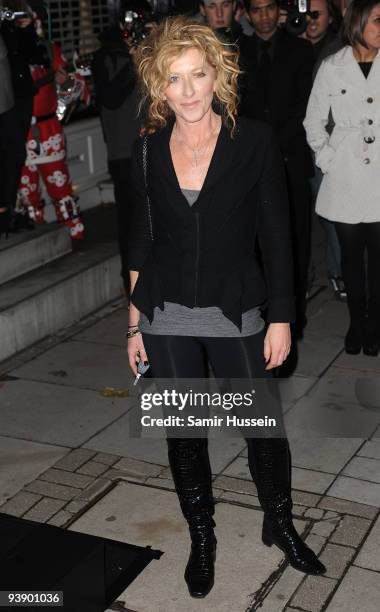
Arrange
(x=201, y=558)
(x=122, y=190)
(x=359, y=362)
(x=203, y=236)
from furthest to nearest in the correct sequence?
(x=122, y=190) → (x=359, y=362) → (x=201, y=558) → (x=203, y=236)

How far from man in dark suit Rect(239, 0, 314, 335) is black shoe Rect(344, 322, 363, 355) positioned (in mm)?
492

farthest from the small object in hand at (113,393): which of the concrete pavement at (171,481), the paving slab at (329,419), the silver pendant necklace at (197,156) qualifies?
the silver pendant necklace at (197,156)

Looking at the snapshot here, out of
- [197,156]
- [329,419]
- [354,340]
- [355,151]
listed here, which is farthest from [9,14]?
[197,156]

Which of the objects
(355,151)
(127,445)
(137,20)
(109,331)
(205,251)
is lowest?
(109,331)

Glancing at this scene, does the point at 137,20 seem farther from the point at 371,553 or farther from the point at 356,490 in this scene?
the point at 371,553

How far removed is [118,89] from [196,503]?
3390 mm

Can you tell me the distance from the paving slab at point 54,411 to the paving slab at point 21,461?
0.08 m

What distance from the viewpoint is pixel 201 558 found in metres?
3.90

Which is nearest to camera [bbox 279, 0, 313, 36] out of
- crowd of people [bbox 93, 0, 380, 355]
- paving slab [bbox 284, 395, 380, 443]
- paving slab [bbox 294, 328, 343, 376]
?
crowd of people [bbox 93, 0, 380, 355]

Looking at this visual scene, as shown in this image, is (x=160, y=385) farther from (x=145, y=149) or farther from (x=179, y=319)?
(x=145, y=149)

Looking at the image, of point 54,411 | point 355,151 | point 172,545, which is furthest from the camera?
point 355,151

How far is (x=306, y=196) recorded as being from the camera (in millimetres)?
6641

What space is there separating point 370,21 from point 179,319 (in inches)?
117

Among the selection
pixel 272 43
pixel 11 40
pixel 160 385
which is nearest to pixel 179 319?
pixel 160 385
